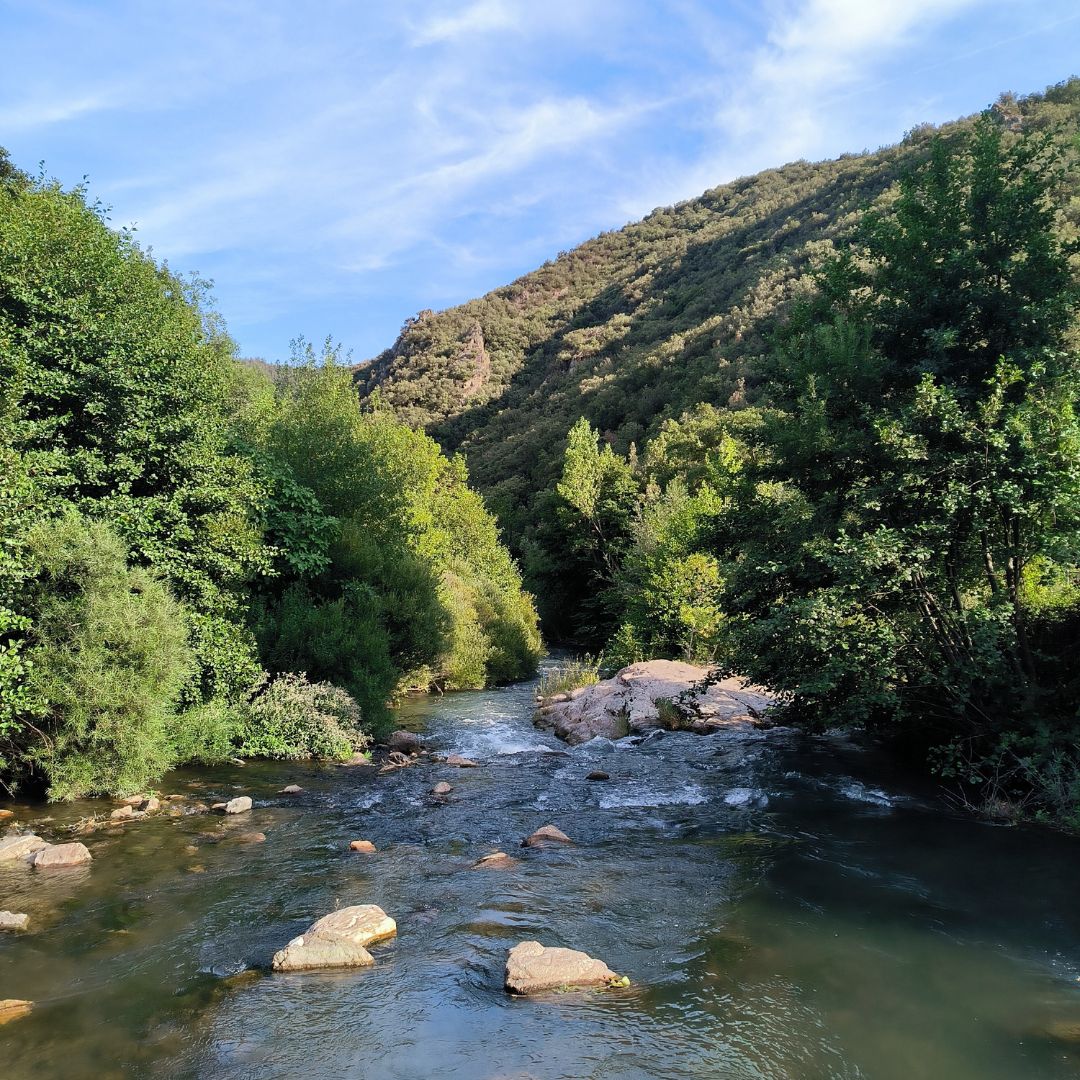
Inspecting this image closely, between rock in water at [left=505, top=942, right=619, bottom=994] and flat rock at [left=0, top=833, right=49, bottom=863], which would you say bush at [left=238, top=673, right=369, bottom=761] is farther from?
rock in water at [left=505, top=942, right=619, bottom=994]

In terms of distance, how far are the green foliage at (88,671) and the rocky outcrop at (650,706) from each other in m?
11.2

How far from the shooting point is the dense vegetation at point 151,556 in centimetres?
1273

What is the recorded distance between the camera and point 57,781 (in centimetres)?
1280

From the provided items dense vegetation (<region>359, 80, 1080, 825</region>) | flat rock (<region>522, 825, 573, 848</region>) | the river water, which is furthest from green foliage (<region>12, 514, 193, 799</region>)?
dense vegetation (<region>359, 80, 1080, 825</region>)

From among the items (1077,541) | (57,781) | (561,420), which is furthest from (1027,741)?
(561,420)

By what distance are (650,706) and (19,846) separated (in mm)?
15107

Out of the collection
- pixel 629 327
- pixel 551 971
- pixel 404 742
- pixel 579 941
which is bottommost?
pixel 404 742

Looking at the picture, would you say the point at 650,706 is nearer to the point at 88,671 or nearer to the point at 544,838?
the point at 544,838

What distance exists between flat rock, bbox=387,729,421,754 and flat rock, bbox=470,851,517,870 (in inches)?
347

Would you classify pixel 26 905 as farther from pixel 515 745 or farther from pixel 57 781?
pixel 515 745

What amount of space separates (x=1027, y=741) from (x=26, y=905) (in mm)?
14234

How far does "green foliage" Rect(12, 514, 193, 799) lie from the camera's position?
12500 mm

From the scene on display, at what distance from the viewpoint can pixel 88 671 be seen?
12539mm

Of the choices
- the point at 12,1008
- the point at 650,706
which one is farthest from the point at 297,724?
the point at 12,1008
